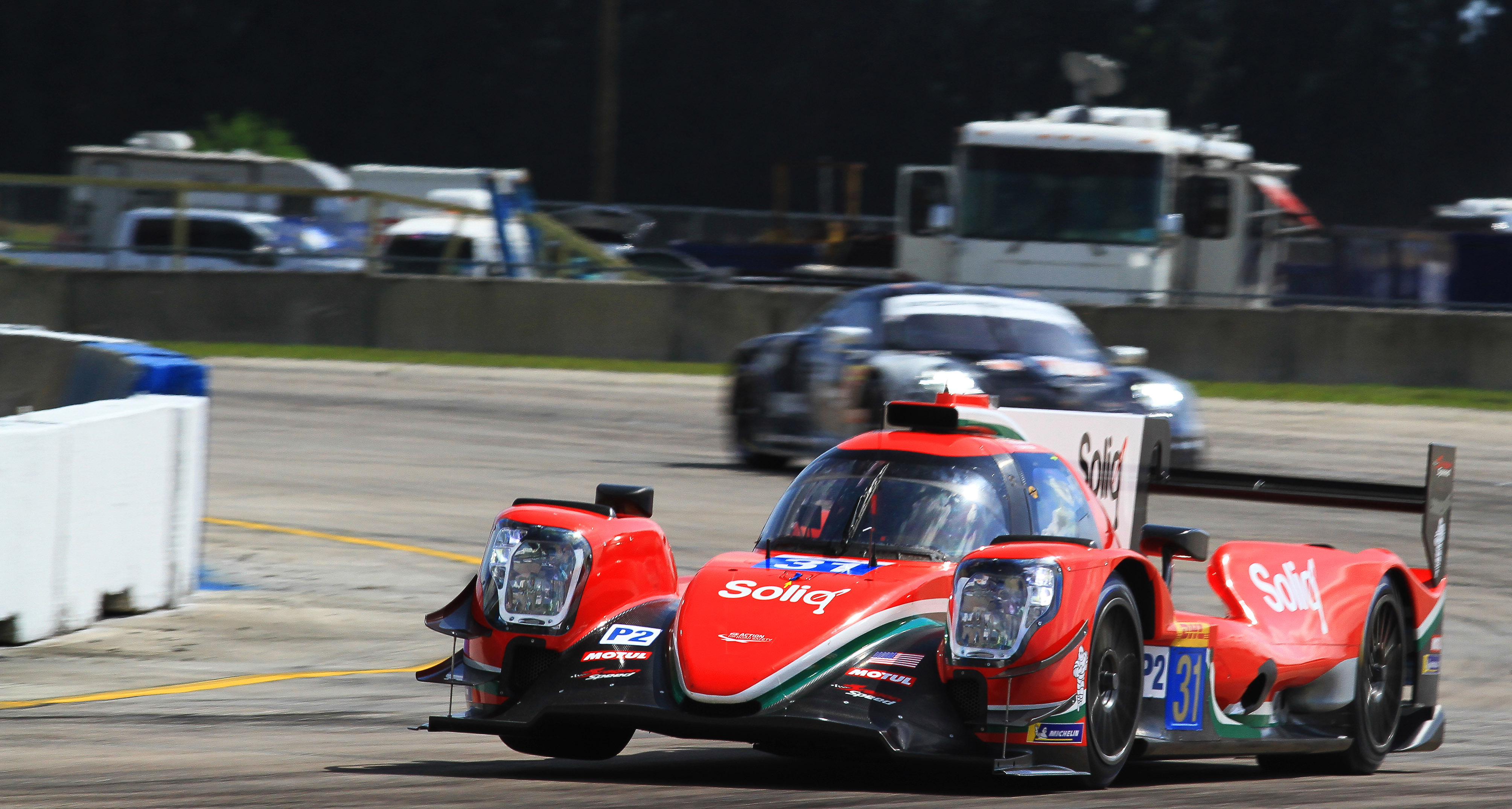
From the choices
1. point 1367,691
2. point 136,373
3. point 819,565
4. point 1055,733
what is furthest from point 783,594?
point 136,373

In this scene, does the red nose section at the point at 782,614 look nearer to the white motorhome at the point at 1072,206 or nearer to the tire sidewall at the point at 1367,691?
the tire sidewall at the point at 1367,691

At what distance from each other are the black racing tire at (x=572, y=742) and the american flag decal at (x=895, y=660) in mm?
779

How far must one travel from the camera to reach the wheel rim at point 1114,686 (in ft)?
18.2

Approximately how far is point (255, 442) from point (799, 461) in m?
4.62

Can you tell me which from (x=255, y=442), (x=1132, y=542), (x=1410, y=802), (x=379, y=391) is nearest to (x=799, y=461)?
(x=255, y=442)

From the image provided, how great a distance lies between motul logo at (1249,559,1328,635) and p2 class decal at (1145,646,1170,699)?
0.93 meters

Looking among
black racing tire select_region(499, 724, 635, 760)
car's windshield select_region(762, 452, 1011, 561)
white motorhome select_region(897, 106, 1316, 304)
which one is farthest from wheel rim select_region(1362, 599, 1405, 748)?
white motorhome select_region(897, 106, 1316, 304)

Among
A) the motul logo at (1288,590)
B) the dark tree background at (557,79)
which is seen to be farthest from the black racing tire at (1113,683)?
the dark tree background at (557,79)

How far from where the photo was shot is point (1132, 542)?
755 cm

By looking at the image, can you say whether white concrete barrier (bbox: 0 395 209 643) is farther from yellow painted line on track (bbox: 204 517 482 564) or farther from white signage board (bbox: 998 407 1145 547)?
white signage board (bbox: 998 407 1145 547)

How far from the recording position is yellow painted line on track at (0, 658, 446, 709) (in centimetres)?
728

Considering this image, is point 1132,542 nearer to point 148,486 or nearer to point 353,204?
point 148,486

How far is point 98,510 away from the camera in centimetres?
894

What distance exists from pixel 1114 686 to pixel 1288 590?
1376 mm
